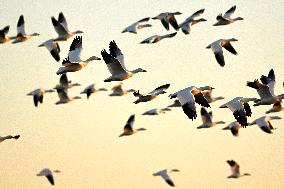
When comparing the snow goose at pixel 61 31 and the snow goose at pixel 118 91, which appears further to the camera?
the snow goose at pixel 118 91

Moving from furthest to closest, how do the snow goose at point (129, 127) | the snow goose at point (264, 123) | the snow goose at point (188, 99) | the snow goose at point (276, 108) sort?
the snow goose at point (129, 127), the snow goose at point (264, 123), the snow goose at point (276, 108), the snow goose at point (188, 99)

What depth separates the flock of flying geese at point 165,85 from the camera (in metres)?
29.0

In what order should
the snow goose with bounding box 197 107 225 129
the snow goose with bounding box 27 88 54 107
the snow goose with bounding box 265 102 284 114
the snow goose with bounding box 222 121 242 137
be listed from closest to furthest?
the snow goose with bounding box 265 102 284 114 → the snow goose with bounding box 222 121 242 137 → the snow goose with bounding box 27 88 54 107 → the snow goose with bounding box 197 107 225 129

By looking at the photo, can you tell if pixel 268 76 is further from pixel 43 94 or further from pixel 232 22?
pixel 43 94

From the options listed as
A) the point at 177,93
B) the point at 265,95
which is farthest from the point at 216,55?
the point at 177,93

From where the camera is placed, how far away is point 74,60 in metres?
30.7

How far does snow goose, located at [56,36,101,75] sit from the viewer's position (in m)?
29.4

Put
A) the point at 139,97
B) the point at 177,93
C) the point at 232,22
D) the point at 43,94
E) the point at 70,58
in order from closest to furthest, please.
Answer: the point at 177,93 → the point at 70,58 → the point at 139,97 → the point at 232,22 → the point at 43,94

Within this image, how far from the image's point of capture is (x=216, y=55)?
32906mm

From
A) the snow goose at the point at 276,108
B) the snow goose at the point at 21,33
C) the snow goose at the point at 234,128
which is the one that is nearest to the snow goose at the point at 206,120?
the snow goose at the point at 234,128

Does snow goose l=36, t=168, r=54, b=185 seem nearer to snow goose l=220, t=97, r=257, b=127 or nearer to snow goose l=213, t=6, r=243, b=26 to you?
snow goose l=213, t=6, r=243, b=26

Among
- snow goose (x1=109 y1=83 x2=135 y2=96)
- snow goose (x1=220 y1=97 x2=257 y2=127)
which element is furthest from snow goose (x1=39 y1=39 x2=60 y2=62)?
snow goose (x1=109 y1=83 x2=135 y2=96)

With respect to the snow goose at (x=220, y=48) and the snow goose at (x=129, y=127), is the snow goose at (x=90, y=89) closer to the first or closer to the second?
the snow goose at (x=129, y=127)

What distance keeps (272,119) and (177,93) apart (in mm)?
9661
